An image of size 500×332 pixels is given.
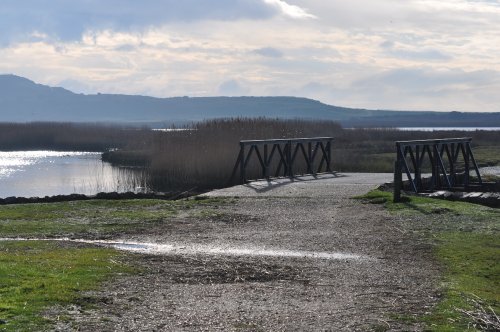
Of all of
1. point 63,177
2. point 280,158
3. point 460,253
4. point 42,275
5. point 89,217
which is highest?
point 280,158

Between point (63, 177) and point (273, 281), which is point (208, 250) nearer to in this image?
point (273, 281)

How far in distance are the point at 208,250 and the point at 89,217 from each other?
229 inches

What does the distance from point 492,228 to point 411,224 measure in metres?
1.71

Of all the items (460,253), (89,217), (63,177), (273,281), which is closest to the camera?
(273,281)

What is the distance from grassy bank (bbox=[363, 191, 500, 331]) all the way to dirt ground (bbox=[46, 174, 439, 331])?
28 centimetres

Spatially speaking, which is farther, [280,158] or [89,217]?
[280,158]

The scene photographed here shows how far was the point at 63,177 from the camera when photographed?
43.0 meters

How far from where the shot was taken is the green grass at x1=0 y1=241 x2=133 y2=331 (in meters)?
8.93

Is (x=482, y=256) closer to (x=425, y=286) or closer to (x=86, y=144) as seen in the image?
(x=425, y=286)

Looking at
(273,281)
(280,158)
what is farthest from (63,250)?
(280,158)

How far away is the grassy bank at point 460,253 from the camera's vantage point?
9305mm

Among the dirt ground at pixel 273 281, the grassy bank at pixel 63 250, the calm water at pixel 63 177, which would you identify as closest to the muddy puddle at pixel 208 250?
the dirt ground at pixel 273 281

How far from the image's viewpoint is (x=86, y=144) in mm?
77000

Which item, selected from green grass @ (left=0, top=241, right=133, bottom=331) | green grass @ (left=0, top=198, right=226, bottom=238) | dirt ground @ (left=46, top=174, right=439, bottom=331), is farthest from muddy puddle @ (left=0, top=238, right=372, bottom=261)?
green grass @ (left=0, top=198, right=226, bottom=238)
